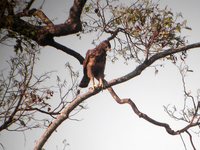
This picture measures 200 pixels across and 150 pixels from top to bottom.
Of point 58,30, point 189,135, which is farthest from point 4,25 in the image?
point 189,135

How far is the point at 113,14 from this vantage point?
8.73m

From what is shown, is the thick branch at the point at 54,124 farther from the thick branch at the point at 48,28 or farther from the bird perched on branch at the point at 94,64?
the thick branch at the point at 48,28

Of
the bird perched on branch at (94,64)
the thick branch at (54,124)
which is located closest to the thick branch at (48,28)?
the bird perched on branch at (94,64)

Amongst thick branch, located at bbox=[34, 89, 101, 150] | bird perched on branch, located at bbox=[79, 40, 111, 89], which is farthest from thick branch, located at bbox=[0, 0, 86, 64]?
thick branch, located at bbox=[34, 89, 101, 150]

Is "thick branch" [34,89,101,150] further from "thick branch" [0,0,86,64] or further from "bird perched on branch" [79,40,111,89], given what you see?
"thick branch" [0,0,86,64]

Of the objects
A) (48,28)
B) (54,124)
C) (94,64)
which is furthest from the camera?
(94,64)

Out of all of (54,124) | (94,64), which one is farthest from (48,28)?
(54,124)

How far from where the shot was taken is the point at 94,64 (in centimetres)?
710

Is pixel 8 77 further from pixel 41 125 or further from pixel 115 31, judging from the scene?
pixel 115 31

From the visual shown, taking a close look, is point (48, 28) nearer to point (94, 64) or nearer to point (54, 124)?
point (94, 64)

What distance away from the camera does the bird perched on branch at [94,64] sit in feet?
23.3

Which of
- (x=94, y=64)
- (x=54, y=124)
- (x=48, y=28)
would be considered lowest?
(x=54, y=124)

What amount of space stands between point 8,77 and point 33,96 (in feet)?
3.38

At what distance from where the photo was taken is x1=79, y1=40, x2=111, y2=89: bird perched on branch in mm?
7109
